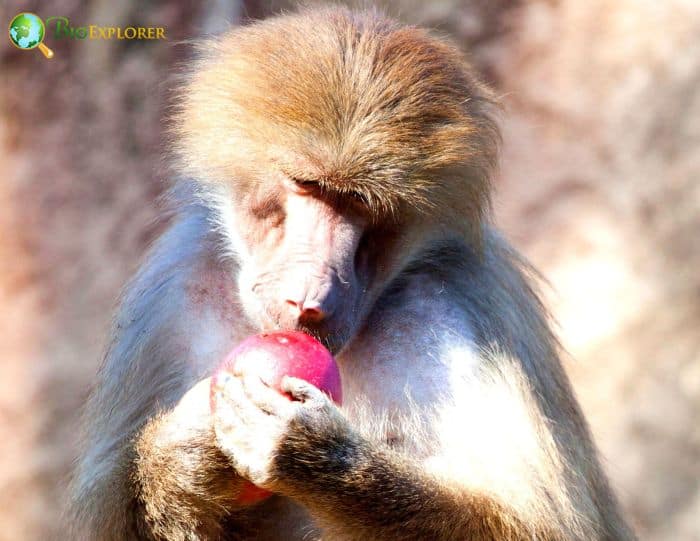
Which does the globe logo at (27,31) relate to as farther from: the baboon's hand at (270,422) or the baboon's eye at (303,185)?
the baboon's hand at (270,422)

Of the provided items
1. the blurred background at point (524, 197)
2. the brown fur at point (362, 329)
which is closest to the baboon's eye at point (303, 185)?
the brown fur at point (362, 329)

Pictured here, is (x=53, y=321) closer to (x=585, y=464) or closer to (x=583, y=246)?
(x=583, y=246)

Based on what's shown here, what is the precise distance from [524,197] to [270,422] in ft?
12.9

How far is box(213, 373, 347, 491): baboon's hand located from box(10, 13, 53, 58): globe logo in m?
4.01

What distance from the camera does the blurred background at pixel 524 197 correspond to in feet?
19.2

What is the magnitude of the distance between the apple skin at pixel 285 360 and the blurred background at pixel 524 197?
10.9ft

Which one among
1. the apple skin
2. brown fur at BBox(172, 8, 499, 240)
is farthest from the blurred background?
the apple skin

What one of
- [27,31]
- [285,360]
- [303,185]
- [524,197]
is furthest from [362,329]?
[27,31]

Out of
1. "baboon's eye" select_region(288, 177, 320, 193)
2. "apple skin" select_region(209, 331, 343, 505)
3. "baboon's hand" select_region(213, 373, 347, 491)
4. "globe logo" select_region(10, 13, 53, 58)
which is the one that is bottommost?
"globe logo" select_region(10, 13, 53, 58)

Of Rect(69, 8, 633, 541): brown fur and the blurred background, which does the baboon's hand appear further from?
the blurred background

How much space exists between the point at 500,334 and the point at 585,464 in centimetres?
56

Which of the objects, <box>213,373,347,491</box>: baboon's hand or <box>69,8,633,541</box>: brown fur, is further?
<box>69,8,633,541</box>: brown fur

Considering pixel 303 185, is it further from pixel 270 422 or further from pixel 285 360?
pixel 270 422

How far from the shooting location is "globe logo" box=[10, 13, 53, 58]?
6094 mm
